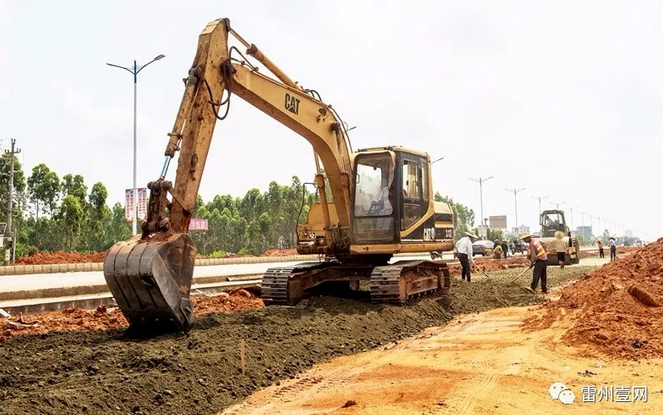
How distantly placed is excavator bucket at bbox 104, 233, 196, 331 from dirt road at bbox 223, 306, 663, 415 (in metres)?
1.79

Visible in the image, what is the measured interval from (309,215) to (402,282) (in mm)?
2534

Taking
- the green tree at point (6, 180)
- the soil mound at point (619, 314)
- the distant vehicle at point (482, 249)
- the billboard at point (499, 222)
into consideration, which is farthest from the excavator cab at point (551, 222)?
the billboard at point (499, 222)

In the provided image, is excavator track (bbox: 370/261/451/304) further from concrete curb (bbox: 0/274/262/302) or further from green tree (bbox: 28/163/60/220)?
green tree (bbox: 28/163/60/220)

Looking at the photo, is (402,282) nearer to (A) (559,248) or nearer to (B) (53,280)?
(B) (53,280)

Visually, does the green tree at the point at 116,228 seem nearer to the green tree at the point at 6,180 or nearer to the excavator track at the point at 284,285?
the green tree at the point at 6,180

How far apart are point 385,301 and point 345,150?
118 inches

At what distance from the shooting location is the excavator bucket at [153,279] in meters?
7.35

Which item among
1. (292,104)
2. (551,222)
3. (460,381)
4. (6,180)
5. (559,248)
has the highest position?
(6,180)

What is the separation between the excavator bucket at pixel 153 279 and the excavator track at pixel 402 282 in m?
4.32

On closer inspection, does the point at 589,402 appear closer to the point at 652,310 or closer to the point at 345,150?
the point at 652,310

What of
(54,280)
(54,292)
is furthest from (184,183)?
(54,280)

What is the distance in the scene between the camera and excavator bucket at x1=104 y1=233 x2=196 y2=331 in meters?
7.35

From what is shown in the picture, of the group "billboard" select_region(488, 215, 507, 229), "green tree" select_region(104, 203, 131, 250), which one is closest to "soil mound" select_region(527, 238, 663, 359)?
"green tree" select_region(104, 203, 131, 250)

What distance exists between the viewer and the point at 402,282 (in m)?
11.6
